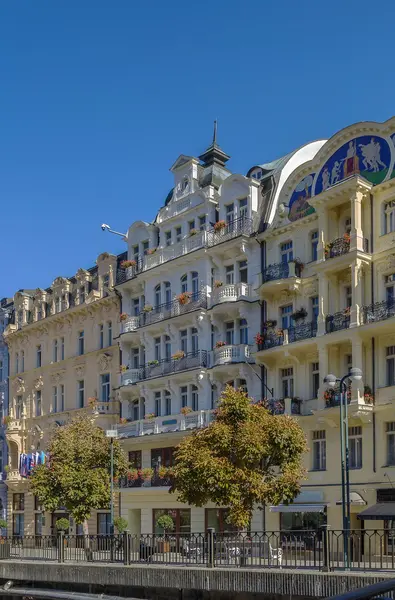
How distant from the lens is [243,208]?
151 ft

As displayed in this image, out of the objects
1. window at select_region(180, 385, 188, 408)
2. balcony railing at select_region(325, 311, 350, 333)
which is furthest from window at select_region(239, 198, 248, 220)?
window at select_region(180, 385, 188, 408)

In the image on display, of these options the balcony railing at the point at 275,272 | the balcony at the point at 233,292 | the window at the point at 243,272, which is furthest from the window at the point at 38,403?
the balcony railing at the point at 275,272

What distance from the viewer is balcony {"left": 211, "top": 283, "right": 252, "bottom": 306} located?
44469 millimetres

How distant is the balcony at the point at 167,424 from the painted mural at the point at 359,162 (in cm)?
1256

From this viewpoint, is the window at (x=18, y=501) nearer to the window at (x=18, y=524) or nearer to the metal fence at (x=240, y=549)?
A: the window at (x=18, y=524)

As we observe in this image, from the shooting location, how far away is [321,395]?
1532 inches

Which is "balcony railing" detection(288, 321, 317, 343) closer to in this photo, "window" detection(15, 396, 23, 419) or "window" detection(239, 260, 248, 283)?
"window" detection(239, 260, 248, 283)

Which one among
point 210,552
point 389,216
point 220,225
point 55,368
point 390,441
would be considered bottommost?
point 210,552

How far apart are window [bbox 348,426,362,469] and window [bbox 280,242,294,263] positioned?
908cm

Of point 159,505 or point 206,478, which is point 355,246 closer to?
point 206,478

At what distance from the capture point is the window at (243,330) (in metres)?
45.1

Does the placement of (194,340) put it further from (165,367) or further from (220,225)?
(220,225)

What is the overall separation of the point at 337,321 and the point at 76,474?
1357 cm

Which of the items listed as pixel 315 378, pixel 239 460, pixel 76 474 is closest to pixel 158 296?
pixel 315 378
